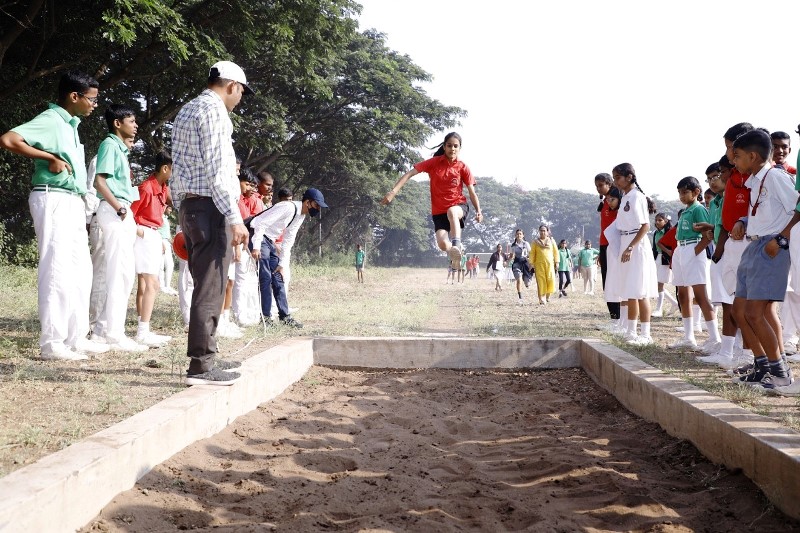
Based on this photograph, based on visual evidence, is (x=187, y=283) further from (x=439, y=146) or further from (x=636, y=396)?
(x=636, y=396)

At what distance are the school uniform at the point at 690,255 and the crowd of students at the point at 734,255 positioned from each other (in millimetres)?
11

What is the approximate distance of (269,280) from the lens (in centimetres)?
875

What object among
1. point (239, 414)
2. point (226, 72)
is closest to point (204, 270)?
point (239, 414)

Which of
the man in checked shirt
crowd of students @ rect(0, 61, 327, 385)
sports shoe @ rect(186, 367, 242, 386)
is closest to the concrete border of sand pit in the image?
sports shoe @ rect(186, 367, 242, 386)

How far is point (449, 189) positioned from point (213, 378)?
15.1 ft

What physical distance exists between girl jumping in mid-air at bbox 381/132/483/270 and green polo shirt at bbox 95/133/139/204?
313 centimetres

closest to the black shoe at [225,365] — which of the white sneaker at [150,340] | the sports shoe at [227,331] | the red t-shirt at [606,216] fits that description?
the white sneaker at [150,340]

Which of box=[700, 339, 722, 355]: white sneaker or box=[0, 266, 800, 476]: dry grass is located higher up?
box=[700, 339, 722, 355]: white sneaker

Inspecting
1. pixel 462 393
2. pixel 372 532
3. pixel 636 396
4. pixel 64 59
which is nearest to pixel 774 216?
pixel 636 396

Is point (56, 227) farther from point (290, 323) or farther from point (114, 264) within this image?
point (290, 323)

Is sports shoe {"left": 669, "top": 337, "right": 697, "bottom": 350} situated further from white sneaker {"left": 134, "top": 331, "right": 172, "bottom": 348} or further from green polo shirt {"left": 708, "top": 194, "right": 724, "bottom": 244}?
white sneaker {"left": 134, "top": 331, "right": 172, "bottom": 348}

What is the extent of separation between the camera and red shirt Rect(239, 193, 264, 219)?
8727 millimetres

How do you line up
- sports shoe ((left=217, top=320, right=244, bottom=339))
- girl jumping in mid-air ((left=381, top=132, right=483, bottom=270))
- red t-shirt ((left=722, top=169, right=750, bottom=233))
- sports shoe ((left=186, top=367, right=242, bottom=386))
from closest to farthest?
1. sports shoe ((left=186, top=367, right=242, bottom=386))
2. red t-shirt ((left=722, top=169, right=750, bottom=233))
3. sports shoe ((left=217, top=320, right=244, bottom=339))
4. girl jumping in mid-air ((left=381, top=132, right=483, bottom=270))

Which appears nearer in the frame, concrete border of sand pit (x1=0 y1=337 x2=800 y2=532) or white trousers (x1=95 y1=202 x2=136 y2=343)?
concrete border of sand pit (x1=0 y1=337 x2=800 y2=532)
